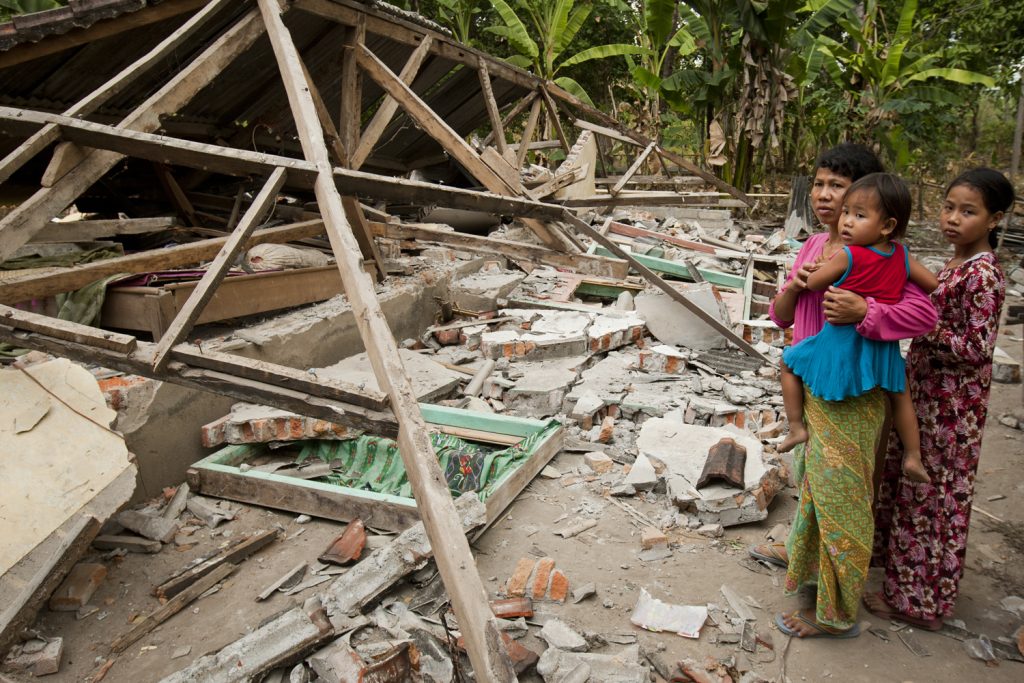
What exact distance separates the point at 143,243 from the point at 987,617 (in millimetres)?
6149

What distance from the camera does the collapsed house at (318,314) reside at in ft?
7.58

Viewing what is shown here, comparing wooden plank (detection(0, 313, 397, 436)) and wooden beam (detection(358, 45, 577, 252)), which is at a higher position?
wooden beam (detection(358, 45, 577, 252))

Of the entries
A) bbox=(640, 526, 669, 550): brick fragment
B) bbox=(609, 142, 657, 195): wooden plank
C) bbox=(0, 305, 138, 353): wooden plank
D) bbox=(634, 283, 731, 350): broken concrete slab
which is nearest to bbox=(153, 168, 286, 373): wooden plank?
bbox=(0, 305, 138, 353): wooden plank

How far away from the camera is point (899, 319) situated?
2.18 meters

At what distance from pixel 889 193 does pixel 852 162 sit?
275 millimetres

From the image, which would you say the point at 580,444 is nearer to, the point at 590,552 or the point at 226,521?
the point at 590,552

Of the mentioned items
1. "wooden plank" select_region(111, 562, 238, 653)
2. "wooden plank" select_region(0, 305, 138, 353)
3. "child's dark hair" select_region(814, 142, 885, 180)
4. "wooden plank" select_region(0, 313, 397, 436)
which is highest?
"child's dark hair" select_region(814, 142, 885, 180)

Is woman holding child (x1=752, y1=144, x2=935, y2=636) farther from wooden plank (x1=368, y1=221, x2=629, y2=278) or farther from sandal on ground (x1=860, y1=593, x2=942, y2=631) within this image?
wooden plank (x1=368, y1=221, x2=629, y2=278)

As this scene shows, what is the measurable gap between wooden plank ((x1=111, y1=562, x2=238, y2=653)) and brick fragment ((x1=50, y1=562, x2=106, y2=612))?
0.33 metres

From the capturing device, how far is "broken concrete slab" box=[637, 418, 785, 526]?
343 cm

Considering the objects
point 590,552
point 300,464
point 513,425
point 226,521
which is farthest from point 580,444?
point 226,521

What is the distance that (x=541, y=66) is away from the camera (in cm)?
1283

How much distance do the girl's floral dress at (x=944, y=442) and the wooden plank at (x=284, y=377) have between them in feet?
6.80

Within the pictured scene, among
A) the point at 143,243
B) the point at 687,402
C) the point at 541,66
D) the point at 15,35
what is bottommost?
the point at 687,402
